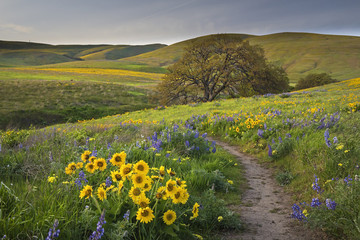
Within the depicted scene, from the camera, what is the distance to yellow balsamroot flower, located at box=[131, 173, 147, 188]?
2516 mm

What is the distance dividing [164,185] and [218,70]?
94.7 ft

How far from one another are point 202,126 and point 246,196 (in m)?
7.39

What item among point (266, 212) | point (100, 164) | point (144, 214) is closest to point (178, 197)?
point (144, 214)

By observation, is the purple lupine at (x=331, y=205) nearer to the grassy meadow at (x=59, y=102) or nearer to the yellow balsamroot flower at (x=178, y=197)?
the yellow balsamroot flower at (x=178, y=197)

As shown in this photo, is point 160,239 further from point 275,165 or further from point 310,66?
point 310,66

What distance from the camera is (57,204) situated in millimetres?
2865

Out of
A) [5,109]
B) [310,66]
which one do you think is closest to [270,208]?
[5,109]

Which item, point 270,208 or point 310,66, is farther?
point 310,66

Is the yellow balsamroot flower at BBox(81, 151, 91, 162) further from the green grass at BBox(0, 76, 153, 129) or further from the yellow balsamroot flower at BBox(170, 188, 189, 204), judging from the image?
the green grass at BBox(0, 76, 153, 129)

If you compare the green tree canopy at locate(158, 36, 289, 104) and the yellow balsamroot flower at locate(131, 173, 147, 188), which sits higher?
the green tree canopy at locate(158, 36, 289, 104)

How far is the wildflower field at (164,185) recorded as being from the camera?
100.0 inches

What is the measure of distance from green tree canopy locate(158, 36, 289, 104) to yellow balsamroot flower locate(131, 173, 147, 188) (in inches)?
1121

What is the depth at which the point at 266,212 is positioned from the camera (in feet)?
14.3

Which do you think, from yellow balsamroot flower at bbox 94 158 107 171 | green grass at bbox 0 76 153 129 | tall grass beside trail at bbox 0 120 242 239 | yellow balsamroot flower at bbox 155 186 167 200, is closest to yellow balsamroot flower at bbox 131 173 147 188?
tall grass beside trail at bbox 0 120 242 239
